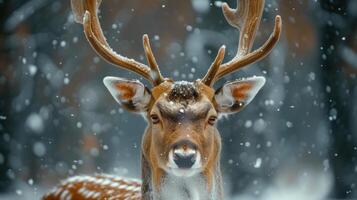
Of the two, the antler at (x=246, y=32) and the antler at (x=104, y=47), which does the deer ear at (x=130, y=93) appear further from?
the antler at (x=246, y=32)

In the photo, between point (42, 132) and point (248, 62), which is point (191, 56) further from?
point (248, 62)

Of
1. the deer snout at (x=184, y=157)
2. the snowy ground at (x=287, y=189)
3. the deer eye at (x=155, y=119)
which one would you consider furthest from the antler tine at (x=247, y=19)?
the snowy ground at (x=287, y=189)

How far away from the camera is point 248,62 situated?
19.5ft

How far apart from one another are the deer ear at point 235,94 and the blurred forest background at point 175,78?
30.2 feet

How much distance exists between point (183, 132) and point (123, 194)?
1.09m

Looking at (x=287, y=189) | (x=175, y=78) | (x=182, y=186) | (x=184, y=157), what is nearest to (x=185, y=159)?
(x=184, y=157)

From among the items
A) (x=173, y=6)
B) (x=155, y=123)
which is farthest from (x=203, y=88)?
(x=173, y=6)

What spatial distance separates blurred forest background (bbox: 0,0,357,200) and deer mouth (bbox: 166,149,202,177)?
32.2ft

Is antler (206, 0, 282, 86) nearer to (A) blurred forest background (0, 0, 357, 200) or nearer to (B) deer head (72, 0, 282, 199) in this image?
(B) deer head (72, 0, 282, 199)

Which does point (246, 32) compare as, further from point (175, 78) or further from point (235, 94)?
point (175, 78)

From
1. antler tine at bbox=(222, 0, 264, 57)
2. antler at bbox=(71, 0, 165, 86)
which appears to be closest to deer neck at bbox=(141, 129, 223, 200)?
antler at bbox=(71, 0, 165, 86)

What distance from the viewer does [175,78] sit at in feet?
51.0

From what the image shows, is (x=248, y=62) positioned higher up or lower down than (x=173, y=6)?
lower down

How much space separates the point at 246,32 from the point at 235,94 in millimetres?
693
